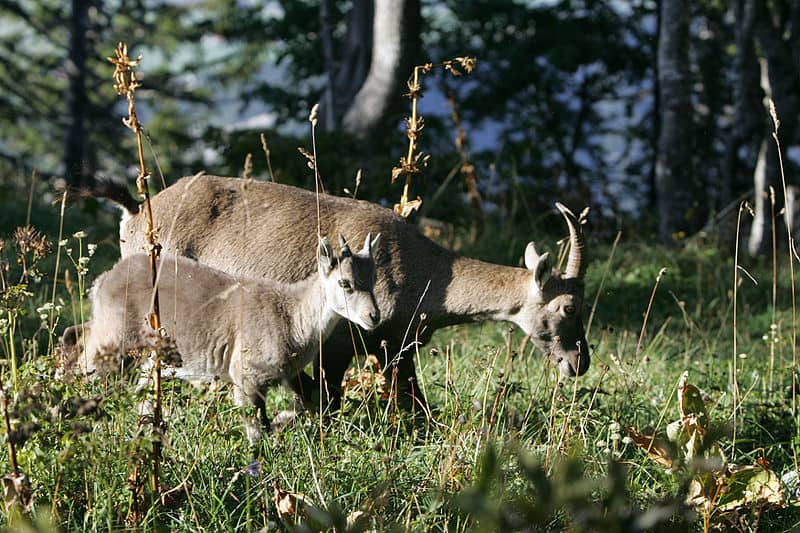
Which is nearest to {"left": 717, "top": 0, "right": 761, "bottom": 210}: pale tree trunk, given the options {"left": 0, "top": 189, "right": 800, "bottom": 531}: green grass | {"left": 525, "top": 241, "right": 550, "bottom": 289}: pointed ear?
{"left": 0, "top": 189, "right": 800, "bottom": 531}: green grass

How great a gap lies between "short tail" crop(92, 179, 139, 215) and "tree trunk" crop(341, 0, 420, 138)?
5492 mm

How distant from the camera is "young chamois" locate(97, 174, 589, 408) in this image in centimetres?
575

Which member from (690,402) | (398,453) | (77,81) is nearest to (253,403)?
(398,453)

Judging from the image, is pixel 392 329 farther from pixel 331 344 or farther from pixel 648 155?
pixel 648 155

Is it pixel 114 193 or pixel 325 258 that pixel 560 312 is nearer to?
pixel 325 258

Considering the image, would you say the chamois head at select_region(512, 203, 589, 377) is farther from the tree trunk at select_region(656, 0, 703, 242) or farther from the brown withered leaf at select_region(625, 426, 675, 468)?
the tree trunk at select_region(656, 0, 703, 242)

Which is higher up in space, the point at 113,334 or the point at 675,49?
the point at 675,49

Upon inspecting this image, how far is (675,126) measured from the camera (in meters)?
12.0

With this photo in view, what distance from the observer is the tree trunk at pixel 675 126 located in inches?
454

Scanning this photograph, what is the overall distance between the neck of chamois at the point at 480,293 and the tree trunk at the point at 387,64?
5.60 metres

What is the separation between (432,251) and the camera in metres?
5.97

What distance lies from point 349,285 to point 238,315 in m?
0.64

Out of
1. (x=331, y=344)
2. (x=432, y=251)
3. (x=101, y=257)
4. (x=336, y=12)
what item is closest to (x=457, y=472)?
(x=331, y=344)

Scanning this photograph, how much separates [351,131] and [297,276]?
20.1 ft
